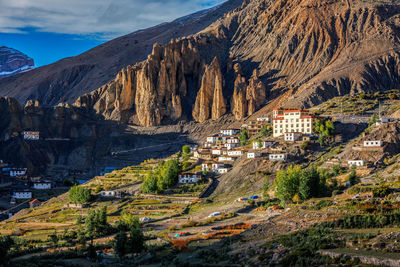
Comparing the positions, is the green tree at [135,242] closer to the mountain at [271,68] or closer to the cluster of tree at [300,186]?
the cluster of tree at [300,186]

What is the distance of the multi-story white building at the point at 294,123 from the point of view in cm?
9912

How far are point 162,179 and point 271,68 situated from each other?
8167cm

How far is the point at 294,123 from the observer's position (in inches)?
3971

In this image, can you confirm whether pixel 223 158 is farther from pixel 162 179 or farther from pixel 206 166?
pixel 162 179

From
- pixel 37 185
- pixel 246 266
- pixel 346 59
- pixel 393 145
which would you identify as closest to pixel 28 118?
pixel 37 185

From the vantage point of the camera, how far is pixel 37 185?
387 ft

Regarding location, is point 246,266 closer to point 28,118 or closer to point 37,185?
point 37,185

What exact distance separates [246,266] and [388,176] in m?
37.5

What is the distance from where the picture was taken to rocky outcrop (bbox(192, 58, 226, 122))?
15350 centimetres

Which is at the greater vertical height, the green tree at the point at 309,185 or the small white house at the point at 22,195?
the green tree at the point at 309,185

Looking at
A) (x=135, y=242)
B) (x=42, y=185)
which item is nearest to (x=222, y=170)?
(x=42, y=185)

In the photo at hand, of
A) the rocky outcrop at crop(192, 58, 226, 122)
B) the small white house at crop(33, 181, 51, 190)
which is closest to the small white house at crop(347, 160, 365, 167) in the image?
the small white house at crop(33, 181, 51, 190)

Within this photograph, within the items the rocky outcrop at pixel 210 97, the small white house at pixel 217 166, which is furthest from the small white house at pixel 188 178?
the rocky outcrop at pixel 210 97

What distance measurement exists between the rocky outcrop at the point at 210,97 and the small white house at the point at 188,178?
62541 millimetres
